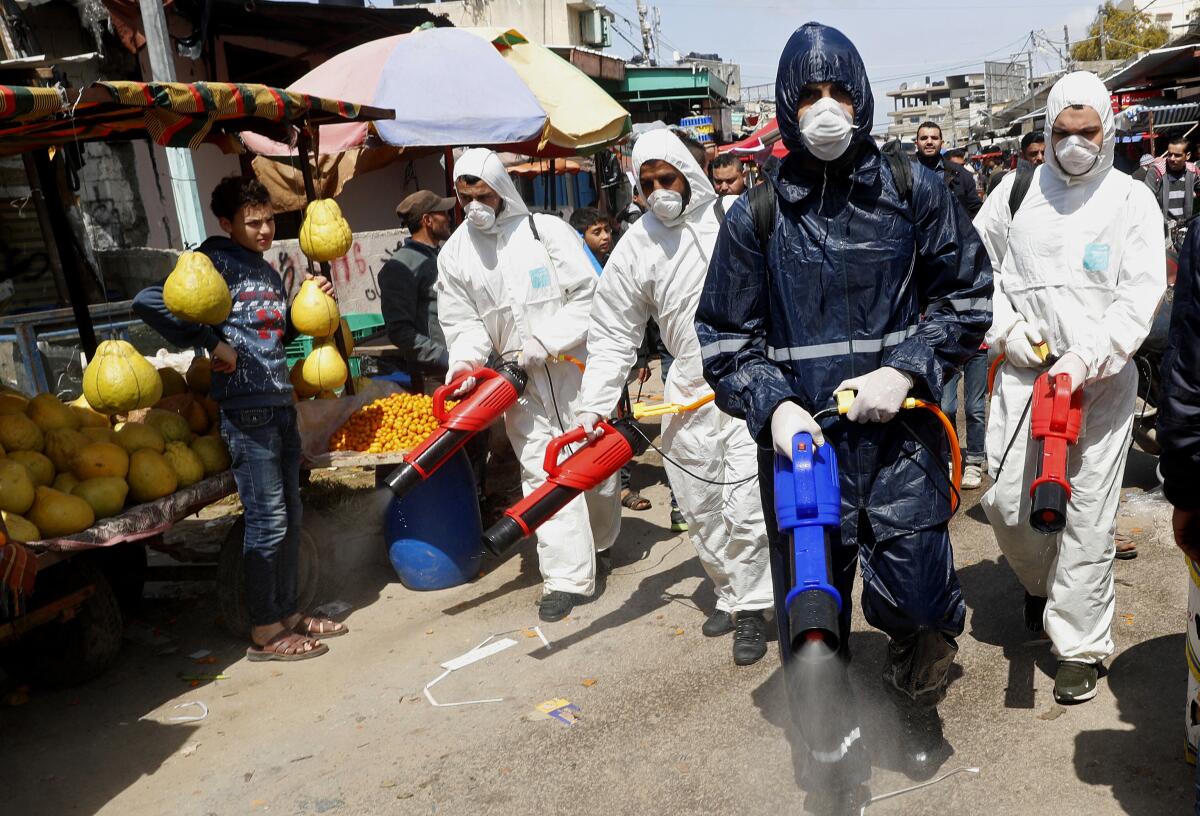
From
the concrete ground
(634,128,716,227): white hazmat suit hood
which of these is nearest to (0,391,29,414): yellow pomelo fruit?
the concrete ground

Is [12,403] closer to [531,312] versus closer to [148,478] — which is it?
[148,478]

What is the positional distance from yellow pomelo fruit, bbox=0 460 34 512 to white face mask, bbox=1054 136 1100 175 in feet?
14.1

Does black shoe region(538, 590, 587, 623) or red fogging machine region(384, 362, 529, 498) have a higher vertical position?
red fogging machine region(384, 362, 529, 498)

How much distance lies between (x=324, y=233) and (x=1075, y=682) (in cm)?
399

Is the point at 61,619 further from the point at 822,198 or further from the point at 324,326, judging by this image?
the point at 822,198

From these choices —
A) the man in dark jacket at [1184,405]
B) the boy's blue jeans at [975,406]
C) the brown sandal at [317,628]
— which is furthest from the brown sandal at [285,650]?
the boy's blue jeans at [975,406]

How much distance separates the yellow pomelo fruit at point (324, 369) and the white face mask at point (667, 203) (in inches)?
74.2

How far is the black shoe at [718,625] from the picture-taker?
4.75 m

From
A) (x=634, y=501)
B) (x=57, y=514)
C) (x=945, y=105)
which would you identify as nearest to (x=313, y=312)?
(x=57, y=514)

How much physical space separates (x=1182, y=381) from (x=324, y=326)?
3.89 m

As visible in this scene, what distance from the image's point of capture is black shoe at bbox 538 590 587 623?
5180mm

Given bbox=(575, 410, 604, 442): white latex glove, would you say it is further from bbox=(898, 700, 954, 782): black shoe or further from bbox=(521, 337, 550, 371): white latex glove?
bbox=(898, 700, 954, 782): black shoe

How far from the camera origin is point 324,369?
5230 mm

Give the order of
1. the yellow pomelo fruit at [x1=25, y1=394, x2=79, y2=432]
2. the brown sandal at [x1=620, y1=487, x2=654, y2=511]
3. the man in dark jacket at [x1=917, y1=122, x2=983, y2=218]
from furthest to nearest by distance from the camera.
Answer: the man in dark jacket at [x1=917, y1=122, x2=983, y2=218], the brown sandal at [x1=620, y1=487, x2=654, y2=511], the yellow pomelo fruit at [x1=25, y1=394, x2=79, y2=432]
